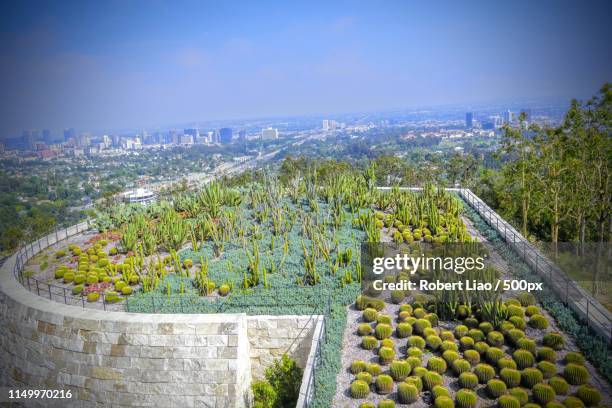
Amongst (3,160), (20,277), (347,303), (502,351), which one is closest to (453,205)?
(347,303)

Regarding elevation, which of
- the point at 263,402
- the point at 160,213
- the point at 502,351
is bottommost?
the point at 263,402

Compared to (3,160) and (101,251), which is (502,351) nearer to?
(101,251)

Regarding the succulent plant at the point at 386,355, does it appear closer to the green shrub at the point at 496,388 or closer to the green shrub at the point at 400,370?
the green shrub at the point at 400,370

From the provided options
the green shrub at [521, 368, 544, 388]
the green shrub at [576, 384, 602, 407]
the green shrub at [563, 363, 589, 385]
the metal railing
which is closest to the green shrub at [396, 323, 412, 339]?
the green shrub at [521, 368, 544, 388]

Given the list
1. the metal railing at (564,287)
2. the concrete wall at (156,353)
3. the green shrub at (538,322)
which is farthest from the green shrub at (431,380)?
the metal railing at (564,287)

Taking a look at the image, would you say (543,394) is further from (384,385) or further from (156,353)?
(156,353)
